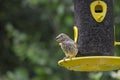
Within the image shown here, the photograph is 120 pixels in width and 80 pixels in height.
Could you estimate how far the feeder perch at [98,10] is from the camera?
28.0 ft

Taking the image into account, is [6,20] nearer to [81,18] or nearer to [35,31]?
[35,31]

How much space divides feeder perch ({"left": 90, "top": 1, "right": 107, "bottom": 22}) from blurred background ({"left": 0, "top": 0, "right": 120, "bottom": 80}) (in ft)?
8.17

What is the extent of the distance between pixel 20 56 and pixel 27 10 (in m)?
1.63

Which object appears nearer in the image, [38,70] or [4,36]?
[38,70]

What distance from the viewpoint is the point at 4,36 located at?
14.1 meters

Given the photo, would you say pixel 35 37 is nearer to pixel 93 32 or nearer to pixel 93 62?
pixel 93 32

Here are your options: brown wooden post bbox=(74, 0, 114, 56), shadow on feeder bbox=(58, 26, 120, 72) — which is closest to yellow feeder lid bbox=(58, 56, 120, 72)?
shadow on feeder bbox=(58, 26, 120, 72)

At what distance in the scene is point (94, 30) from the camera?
8.56m

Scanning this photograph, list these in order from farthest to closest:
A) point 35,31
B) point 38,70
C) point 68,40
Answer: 1. point 35,31
2. point 38,70
3. point 68,40

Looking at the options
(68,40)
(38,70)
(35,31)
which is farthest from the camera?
(35,31)

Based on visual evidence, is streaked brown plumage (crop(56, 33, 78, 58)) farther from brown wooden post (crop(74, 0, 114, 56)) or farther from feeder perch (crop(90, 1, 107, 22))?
feeder perch (crop(90, 1, 107, 22))

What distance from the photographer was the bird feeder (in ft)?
27.6

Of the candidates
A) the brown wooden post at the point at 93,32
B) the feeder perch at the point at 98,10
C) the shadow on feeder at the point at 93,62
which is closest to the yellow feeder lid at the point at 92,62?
the shadow on feeder at the point at 93,62

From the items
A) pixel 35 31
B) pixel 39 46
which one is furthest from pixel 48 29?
pixel 39 46
